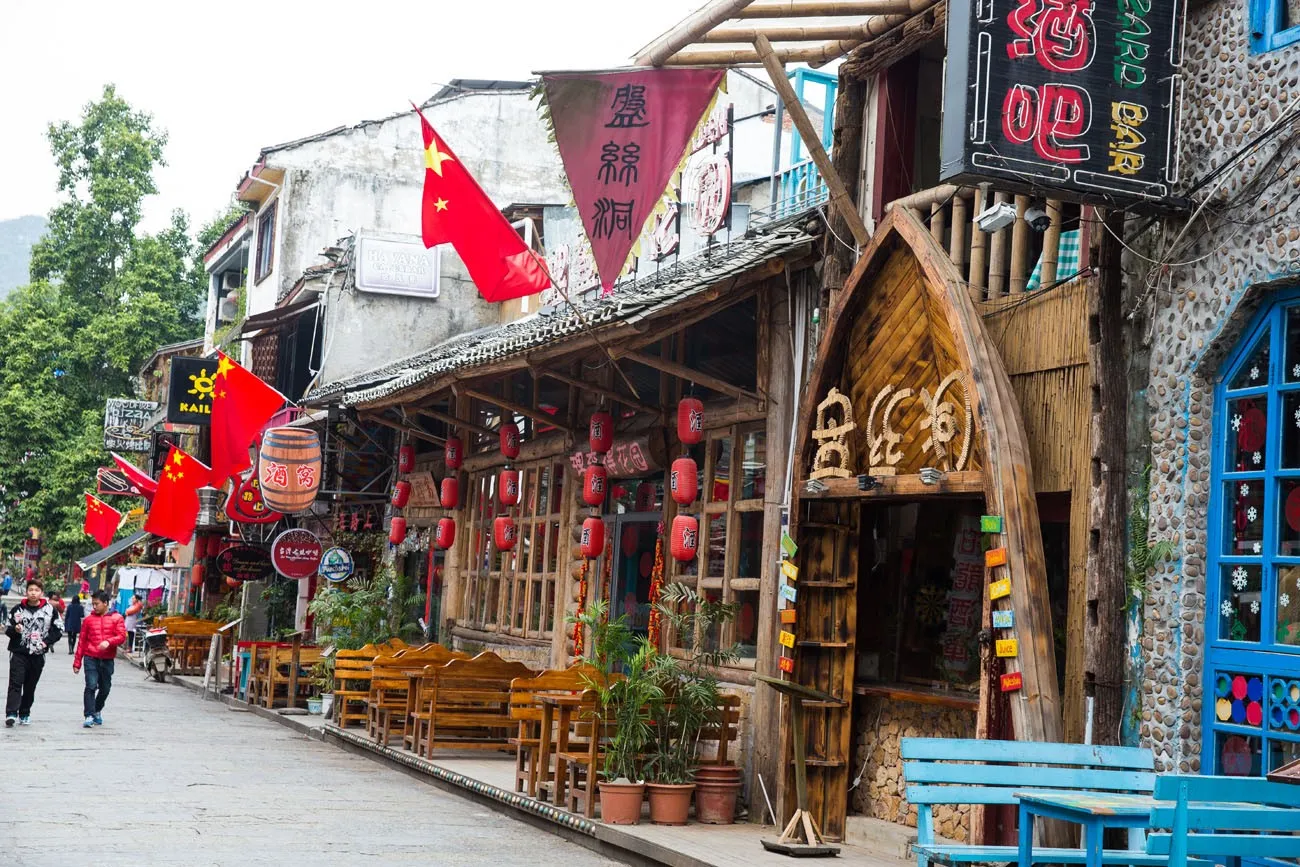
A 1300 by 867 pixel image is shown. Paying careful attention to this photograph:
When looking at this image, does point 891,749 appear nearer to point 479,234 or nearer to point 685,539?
point 685,539

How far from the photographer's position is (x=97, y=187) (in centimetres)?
4662

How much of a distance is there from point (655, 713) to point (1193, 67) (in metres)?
6.31

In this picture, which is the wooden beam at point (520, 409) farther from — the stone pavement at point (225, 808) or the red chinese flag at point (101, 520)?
the red chinese flag at point (101, 520)

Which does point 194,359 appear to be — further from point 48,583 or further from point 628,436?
point 48,583

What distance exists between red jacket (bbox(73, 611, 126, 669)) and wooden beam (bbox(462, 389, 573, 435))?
253 inches

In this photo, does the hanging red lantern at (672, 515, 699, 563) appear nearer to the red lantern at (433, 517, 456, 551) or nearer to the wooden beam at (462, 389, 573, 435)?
the wooden beam at (462, 389, 573, 435)

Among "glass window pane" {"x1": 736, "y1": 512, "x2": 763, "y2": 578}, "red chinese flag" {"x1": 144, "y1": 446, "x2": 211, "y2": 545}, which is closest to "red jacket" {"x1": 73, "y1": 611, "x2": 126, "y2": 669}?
"red chinese flag" {"x1": 144, "y1": 446, "x2": 211, "y2": 545}

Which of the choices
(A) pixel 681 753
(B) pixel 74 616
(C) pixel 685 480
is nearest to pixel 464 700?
(C) pixel 685 480

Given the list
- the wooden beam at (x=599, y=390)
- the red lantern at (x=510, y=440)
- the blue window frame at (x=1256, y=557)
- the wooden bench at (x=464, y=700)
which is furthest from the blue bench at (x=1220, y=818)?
the red lantern at (x=510, y=440)

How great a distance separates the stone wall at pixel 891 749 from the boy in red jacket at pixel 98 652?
1076cm

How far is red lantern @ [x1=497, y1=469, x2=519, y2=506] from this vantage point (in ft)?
59.2

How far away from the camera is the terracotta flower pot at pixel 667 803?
11609 mm

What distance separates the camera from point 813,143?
415 inches

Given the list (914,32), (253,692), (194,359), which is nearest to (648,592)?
(914,32)
